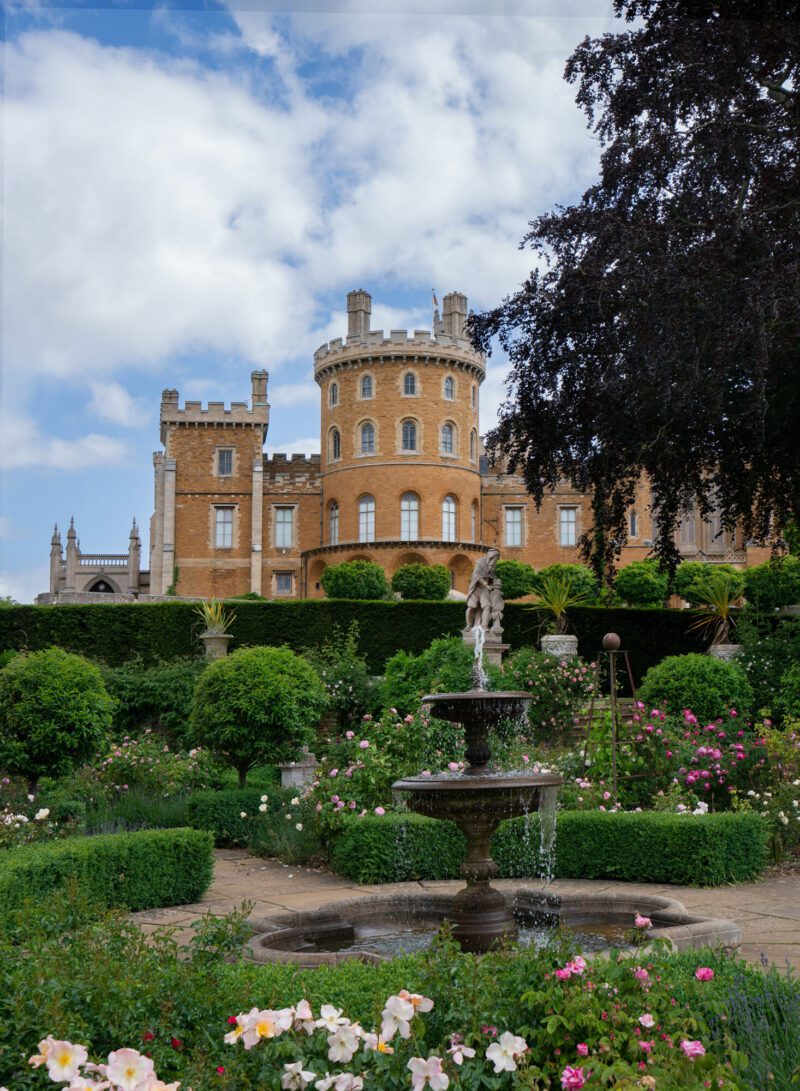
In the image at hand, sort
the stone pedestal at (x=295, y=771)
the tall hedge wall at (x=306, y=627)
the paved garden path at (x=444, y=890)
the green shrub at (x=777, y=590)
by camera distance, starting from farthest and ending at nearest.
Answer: the green shrub at (x=777, y=590), the tall hedge wall at (x=306, y=627), the stone pedestal at (x=295, y=771), the paved garden path at (x=444, y=890)

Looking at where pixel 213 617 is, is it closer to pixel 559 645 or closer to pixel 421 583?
pixel 559 645

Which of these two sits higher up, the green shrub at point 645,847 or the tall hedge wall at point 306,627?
the tall hedge wall at point 306,627

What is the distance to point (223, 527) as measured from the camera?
43469mm

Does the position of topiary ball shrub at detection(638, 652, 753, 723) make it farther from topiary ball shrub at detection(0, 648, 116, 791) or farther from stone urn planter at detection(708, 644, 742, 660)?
topiary ball shrub at detection(0, 648, 116, 791)

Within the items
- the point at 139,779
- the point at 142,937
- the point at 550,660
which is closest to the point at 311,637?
the point at 550,660

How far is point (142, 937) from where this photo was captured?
4.54 metres

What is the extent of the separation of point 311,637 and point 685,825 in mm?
14359

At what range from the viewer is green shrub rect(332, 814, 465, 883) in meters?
9.16

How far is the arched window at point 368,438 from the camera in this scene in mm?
41031

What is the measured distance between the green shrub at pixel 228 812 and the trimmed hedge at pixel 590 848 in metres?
2.14

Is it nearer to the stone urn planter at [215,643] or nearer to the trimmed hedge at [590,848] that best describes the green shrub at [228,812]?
the trimmed hedge at [590,848]

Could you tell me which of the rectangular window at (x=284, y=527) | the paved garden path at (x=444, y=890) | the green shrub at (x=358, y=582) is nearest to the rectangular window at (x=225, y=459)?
the rectangular window at (x=284, y=527)

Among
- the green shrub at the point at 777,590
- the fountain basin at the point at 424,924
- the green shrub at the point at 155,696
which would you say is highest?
the green shrub at the point at 777,590

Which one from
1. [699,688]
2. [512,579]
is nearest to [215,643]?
[699,688]
